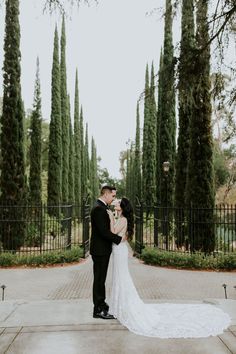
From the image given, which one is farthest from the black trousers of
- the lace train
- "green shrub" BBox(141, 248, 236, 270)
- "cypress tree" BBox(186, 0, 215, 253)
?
"cypress tree" BBox(186, 0, 215, 253)

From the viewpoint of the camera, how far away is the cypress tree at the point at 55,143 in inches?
989

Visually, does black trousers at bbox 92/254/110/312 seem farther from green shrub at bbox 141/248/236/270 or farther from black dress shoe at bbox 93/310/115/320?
green shrub at bbox 141/248/236/270

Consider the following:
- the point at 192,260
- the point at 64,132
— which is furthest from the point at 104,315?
the point at 64,132

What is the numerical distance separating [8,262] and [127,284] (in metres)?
7.20

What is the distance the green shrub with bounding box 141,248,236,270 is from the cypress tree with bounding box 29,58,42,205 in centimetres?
1082

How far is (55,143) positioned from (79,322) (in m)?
21.3

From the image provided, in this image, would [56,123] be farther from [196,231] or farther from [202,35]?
[202,35]

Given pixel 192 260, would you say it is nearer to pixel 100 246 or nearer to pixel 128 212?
pixel 128 212

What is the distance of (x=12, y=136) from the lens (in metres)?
15.7

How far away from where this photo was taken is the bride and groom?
17.9ft

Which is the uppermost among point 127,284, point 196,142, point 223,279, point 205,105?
point 205,105

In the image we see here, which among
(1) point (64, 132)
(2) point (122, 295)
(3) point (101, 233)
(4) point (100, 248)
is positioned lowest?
(2) point (122, 295)

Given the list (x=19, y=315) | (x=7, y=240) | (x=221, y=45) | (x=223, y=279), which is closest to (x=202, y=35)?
(x=221, y=45)

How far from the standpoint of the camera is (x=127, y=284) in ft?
19.2
